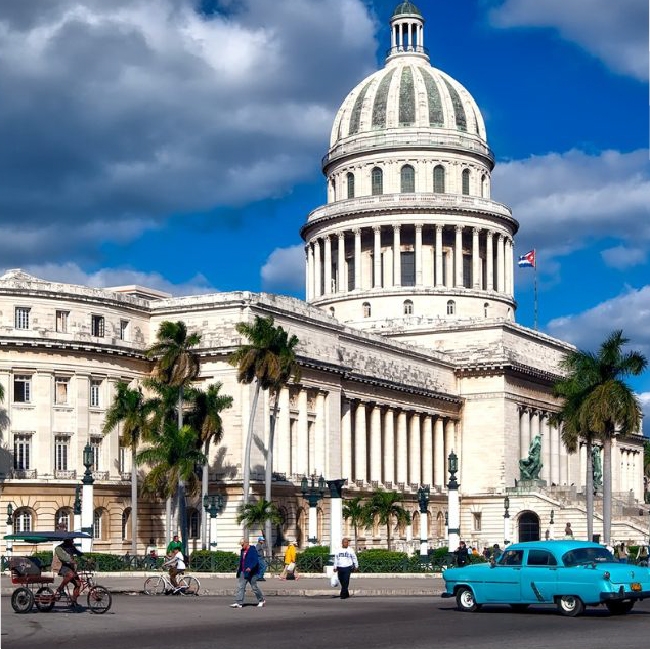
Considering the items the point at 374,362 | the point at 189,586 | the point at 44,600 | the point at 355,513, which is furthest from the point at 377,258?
the point at 44,600

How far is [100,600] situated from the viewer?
35500mm

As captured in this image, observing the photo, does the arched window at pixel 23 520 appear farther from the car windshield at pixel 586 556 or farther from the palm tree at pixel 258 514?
the car windshield at pixel 586 556

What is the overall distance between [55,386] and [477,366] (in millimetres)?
41964

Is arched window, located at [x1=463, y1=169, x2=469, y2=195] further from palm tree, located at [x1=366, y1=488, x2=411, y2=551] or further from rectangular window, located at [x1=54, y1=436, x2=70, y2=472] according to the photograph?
rectangular window, located at [x1=54, y1=436, x2=70, y2=472]

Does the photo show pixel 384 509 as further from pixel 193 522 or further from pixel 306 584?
pixel 306 584

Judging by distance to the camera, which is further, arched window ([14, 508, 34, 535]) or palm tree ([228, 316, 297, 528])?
arched window ([14, 508, 34, 535])

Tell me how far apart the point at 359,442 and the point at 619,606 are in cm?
6609

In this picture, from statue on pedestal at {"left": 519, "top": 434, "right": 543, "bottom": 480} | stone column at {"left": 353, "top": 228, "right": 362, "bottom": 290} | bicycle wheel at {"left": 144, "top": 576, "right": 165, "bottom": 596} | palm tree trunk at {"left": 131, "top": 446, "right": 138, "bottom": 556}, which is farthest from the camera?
stone column at {"left": 353, "top": 228, "right": 362, "bottom": 290}

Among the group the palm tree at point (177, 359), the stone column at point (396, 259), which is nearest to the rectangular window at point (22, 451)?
the palm tree at point (177, 359)

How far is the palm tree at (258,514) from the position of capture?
7512 cm

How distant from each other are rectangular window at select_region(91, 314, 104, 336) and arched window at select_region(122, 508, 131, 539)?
33.8ft

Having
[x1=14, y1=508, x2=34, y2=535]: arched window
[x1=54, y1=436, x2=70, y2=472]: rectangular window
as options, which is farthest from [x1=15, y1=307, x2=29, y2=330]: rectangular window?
[x1=14, y1=508, x2=34, y2=535]: arched window

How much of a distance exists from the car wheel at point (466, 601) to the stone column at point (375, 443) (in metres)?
66.2

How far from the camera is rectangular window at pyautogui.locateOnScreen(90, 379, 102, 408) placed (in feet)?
273
